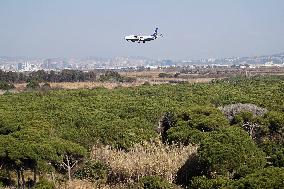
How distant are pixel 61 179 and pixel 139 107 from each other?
7.73m

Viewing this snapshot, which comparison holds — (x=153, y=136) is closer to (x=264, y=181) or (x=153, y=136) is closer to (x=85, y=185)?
(x=85, y=185)

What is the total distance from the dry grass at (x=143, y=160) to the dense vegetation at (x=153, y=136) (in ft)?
1.25

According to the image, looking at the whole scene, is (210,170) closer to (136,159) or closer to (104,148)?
(136,159)

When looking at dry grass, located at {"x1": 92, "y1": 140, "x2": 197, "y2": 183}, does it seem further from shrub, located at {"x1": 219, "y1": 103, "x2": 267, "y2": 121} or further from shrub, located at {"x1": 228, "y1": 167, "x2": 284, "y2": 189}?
shrub, located at {"x1": 219, "y1": 103, "x2": 267, "y2": 121}

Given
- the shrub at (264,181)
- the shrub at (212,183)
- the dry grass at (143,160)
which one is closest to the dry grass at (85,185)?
the dry grass at (143,160)

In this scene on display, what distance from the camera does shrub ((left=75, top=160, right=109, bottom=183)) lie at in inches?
722

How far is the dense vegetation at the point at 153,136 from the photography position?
15.7 m

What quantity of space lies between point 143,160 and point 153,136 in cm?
361

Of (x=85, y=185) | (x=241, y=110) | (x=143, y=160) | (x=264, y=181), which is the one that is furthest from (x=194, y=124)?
(x=264, y=181)

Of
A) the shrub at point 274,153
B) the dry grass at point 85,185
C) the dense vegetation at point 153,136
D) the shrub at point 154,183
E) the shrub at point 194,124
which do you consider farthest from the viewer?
the shrub at point 194,124

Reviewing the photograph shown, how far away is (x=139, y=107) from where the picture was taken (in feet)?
80.4

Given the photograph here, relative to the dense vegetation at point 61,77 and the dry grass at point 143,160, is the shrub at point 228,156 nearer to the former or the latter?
the dry grass at point 143,160

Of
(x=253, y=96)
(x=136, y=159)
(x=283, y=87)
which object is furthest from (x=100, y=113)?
(x=283, y=87)

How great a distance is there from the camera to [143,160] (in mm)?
17234
